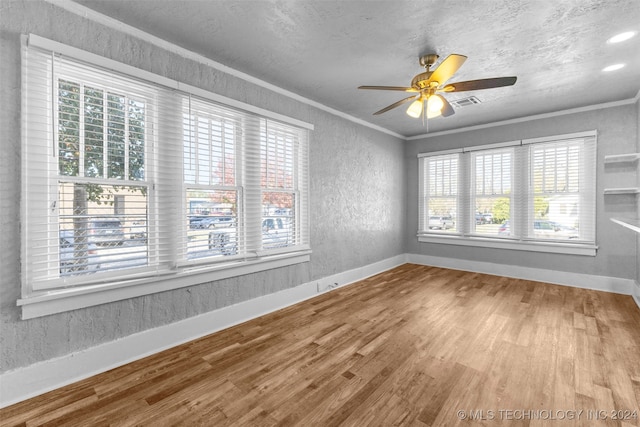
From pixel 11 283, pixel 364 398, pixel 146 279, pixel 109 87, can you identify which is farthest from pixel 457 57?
pixel 11 283

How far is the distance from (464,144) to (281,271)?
427cm

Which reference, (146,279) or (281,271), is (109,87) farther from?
(281,271)

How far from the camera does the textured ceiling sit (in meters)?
2.01

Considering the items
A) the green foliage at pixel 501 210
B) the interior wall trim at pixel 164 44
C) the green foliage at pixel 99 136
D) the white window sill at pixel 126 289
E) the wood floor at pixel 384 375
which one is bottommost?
the wood floor at pixel 384 375

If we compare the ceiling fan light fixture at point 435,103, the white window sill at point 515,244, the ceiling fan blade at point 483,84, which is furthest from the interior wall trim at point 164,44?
the white window sill at point 515,244

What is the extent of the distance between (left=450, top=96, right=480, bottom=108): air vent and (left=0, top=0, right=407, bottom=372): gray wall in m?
→ 1.48

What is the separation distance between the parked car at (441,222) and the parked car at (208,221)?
14.2 ft

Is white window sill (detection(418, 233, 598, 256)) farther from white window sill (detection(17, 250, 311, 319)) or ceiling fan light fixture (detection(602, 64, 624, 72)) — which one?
white window sill (detection(17, 250, 311, 319))

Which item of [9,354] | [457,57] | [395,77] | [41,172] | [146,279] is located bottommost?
[9,354]

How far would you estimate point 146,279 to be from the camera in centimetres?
230

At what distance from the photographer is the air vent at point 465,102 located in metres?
Answer: 3.73

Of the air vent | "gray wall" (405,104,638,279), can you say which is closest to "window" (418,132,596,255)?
"gray wall" (405,104,638,279)

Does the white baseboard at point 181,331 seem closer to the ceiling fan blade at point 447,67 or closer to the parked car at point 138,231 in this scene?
the parked car at point 138,231

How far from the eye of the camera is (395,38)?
238cm
